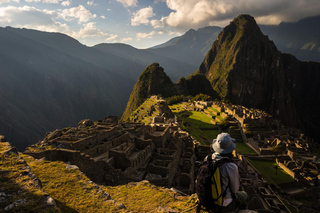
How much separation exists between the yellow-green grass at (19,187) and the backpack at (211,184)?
3.59 metres

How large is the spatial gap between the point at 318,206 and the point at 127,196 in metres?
34.5

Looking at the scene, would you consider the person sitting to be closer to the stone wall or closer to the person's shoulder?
the person's shoulder

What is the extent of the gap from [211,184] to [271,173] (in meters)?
40.2

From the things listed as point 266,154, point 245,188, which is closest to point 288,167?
point 266,154

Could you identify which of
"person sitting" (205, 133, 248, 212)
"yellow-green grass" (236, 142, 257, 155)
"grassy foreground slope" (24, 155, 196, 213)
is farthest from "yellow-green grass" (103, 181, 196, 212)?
"yellow-green grass" (236, 142, 257, 155)

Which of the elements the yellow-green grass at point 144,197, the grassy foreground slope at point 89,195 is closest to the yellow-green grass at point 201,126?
the yellow-green grass at point 144,197

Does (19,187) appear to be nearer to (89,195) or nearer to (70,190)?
(70,190)

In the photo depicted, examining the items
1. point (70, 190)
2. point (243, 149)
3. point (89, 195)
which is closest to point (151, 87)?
point (243, 149)

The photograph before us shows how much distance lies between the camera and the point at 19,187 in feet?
17.4

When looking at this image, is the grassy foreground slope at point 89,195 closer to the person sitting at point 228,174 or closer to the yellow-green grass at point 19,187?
the yellow-green grass at point 19,187

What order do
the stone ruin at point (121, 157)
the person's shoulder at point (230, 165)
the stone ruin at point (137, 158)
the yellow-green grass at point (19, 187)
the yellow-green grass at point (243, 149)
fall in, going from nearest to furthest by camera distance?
the yellow-green grass at point (19, 187)
the person's shoulder at point (230, 165)
the stone ruin at point (121, 157)
the stone ruin at point (137, 158)
the yellow-green grass at point (243, 149)

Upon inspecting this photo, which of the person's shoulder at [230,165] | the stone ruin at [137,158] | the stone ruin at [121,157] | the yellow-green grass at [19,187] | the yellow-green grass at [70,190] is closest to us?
the yellow-green grass at [19,187]

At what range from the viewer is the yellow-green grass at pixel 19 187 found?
461cm

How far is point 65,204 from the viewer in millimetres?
6168
